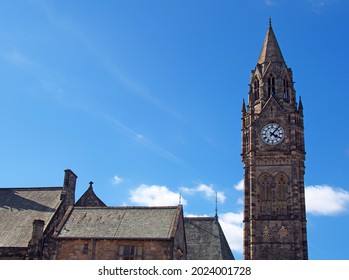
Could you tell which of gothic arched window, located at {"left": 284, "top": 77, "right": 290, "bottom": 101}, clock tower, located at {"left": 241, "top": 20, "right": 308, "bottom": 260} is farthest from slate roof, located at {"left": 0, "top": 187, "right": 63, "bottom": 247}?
gothic arched window, located at {"left": 284, "top": 77, "right": 290, "bottom": 101}

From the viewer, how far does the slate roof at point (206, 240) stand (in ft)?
191

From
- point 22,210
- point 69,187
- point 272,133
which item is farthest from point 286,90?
point 22,210

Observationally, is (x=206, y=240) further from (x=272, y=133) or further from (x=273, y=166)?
(x=272, y=133)

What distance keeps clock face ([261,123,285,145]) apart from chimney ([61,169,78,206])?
94.3ft

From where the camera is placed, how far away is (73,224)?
42.0m

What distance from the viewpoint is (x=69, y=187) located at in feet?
168

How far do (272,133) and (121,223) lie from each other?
116 feet

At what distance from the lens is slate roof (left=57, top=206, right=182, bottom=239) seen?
4012cm

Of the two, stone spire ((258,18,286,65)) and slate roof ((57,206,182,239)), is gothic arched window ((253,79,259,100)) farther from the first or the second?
slate roof ((57,206,182,239))

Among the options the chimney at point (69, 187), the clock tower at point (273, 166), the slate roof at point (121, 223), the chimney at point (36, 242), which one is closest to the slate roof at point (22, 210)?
the chimney at point (69, 187)
